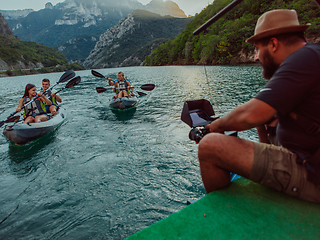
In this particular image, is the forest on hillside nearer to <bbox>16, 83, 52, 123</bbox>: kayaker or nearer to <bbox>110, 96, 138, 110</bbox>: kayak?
<bbox>110, 96, 138, 110</bbox>: kayak

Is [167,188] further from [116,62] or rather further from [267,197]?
[116,62]

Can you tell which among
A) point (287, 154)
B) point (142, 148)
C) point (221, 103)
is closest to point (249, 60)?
point (221, 103)

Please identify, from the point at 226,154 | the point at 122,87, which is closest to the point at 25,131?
the point at 122,87

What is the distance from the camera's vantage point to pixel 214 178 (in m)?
1.92

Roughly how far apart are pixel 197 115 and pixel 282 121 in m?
1.03

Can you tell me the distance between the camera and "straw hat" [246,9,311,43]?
1.59m

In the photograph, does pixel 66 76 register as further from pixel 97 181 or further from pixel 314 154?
pixel 314 154

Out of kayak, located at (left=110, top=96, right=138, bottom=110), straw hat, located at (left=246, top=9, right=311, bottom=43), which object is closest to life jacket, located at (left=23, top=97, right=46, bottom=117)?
kayak, located at (left=110, top=96, right=138, bottom=110)

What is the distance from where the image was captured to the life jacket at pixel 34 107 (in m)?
8.07

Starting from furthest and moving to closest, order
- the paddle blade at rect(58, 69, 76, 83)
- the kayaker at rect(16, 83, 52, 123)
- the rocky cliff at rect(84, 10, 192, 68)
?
the rocky cliff at rect(84, 10, 192, 68), the paddle blade at rect(58, 69, 76, 83), the kayaker at rect(16, 83, 52, 123)

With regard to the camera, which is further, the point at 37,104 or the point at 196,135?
the point at 37,104

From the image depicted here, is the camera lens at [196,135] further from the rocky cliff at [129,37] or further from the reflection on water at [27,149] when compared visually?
the rocky cliff at [129,37]

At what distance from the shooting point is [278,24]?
164 centimetres

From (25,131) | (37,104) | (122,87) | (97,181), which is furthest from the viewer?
(122,87)
